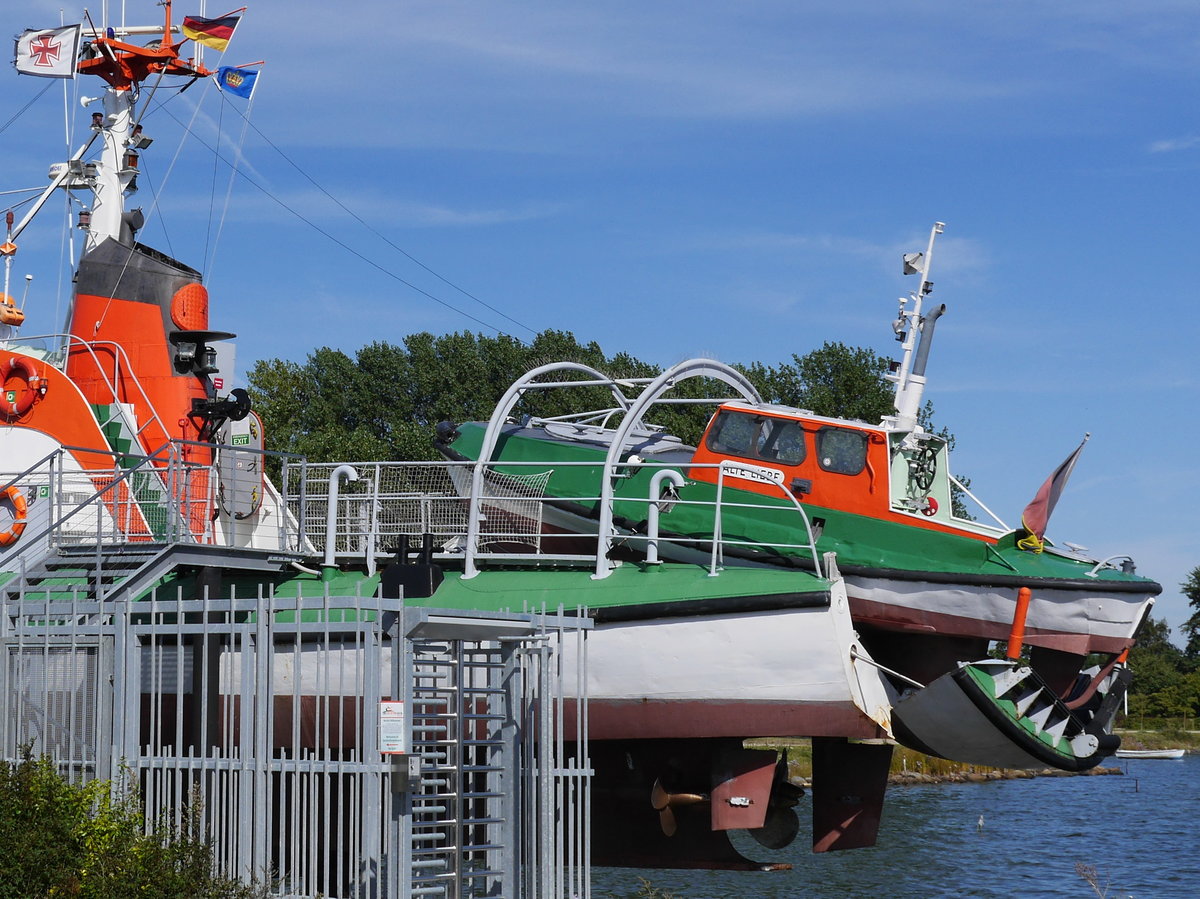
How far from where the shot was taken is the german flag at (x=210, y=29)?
21109 millimetres

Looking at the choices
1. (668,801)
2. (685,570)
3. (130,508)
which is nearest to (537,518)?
(685,570)

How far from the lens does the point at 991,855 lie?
27484mm

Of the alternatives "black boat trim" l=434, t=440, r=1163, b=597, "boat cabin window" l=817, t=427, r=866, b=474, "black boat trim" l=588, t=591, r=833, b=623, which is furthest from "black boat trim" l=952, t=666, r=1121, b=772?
"boat cabin window" l=817, t=427, r=866, b=474

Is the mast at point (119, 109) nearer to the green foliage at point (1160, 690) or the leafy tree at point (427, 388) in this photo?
the leafy tree at point (427, 388)

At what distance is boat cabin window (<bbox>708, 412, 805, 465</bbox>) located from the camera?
55.2ft

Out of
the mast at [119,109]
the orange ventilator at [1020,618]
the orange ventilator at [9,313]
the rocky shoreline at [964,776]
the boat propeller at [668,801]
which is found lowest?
the rocky shoreline at [964,776]

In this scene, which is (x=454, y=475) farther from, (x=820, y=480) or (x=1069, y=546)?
(x=1069, y=546)

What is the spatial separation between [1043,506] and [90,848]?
10.4 m

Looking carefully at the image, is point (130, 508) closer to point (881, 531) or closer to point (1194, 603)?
point (881, 531)

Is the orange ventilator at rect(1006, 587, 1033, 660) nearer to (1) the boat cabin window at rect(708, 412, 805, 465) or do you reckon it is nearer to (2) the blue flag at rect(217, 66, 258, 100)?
(1) the boat cabin window at rect(708, 412, 805, 465)

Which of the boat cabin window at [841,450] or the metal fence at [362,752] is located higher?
the boat cabin window at [841,450]

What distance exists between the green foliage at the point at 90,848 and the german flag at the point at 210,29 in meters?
13.7

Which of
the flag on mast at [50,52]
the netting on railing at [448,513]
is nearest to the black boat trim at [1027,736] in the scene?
the netting on railing at [448,513]

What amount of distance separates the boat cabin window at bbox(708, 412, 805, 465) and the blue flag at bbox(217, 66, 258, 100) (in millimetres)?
9582
